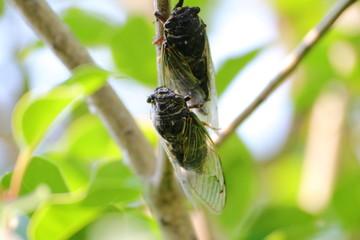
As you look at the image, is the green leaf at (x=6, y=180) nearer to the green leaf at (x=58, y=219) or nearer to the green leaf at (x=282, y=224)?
the green leaf at (x=58, y=219)

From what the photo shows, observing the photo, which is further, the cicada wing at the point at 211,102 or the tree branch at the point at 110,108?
the cicada wing at the point at 211,102

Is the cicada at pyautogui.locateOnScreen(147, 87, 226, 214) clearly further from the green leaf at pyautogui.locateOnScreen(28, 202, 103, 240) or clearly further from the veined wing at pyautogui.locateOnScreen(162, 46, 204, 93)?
the green leaf at pyautogui.locateOnScreen(28, 202, 103, 240)

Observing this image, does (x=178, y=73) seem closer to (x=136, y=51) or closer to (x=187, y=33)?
(x=187, y=33)

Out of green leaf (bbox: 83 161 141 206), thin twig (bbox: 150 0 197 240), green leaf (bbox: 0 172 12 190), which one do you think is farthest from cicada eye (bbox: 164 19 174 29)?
green leaf (bbox: 0 172 12 190)

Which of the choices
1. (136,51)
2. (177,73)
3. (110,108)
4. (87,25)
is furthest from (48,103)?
(87,25)

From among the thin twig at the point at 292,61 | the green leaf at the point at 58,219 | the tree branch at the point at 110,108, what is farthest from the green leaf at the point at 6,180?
the thin twig at the point at 292,61

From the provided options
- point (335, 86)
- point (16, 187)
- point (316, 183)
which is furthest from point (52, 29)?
point (335, 86)
